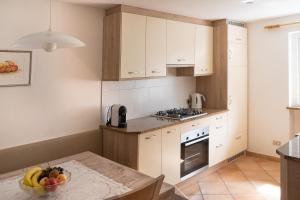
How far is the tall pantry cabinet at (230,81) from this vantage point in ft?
13.2

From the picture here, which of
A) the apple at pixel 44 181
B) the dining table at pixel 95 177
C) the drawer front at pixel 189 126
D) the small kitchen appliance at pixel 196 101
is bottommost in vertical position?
the dining table at pixel 95 177

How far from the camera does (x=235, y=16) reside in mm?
3799

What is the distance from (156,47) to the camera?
3.22m

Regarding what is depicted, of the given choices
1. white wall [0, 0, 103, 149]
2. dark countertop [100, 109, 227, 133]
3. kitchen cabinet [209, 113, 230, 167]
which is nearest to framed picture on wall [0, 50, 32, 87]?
white wall [0, 0, 103, 149]

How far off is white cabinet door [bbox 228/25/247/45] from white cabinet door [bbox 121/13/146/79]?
164 cm

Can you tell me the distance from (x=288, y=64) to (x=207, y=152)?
1.90m

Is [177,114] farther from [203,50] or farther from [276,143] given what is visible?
[276,143]

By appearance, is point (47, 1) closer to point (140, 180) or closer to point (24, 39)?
point (24, 39)

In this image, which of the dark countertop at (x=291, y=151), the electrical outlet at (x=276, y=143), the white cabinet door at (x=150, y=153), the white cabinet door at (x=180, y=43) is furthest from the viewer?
the electrical outlet at (x=276, y=143)

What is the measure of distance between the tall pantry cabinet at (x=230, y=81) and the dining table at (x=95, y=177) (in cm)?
255

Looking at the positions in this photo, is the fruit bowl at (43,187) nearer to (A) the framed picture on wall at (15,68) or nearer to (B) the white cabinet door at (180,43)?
(A) the framed picture on wall at (15,68)

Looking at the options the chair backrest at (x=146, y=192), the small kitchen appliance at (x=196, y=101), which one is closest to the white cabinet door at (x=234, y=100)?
the small kitchen appliance at (x=196, y=101)

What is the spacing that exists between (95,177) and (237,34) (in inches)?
134

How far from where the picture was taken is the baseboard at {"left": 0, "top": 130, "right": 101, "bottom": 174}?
237 centimetres
